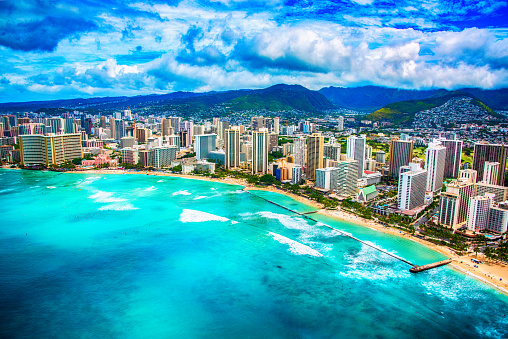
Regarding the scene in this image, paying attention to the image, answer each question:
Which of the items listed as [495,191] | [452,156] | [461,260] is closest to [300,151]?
[452,156]

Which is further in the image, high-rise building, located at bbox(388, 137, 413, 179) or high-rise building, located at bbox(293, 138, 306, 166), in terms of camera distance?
high-rise building, located at bbox(293, 138, 306, 166)

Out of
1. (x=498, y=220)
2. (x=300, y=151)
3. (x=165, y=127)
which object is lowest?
(x=498, y=220)

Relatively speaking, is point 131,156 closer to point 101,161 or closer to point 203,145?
point 101,161

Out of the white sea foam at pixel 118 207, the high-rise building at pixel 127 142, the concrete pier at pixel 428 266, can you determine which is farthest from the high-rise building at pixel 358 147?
the high-rise building at pixel 127 142

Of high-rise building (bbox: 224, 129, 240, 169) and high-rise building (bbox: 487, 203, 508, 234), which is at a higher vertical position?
high-rise building (bbox: 224, 129, 240, 169)

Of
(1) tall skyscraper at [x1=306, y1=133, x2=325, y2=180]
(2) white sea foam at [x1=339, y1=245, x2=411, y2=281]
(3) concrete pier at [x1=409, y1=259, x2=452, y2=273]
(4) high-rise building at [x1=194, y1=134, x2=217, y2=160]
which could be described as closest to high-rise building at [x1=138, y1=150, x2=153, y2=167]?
(4) high-rise building at [x1=194, y1=134, x2=217, y2=160]

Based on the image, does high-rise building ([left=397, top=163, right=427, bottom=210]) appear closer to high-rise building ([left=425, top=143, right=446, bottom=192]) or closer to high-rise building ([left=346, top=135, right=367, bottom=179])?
high-rise building ([left=425, top=143, right=446, bottom=192])
